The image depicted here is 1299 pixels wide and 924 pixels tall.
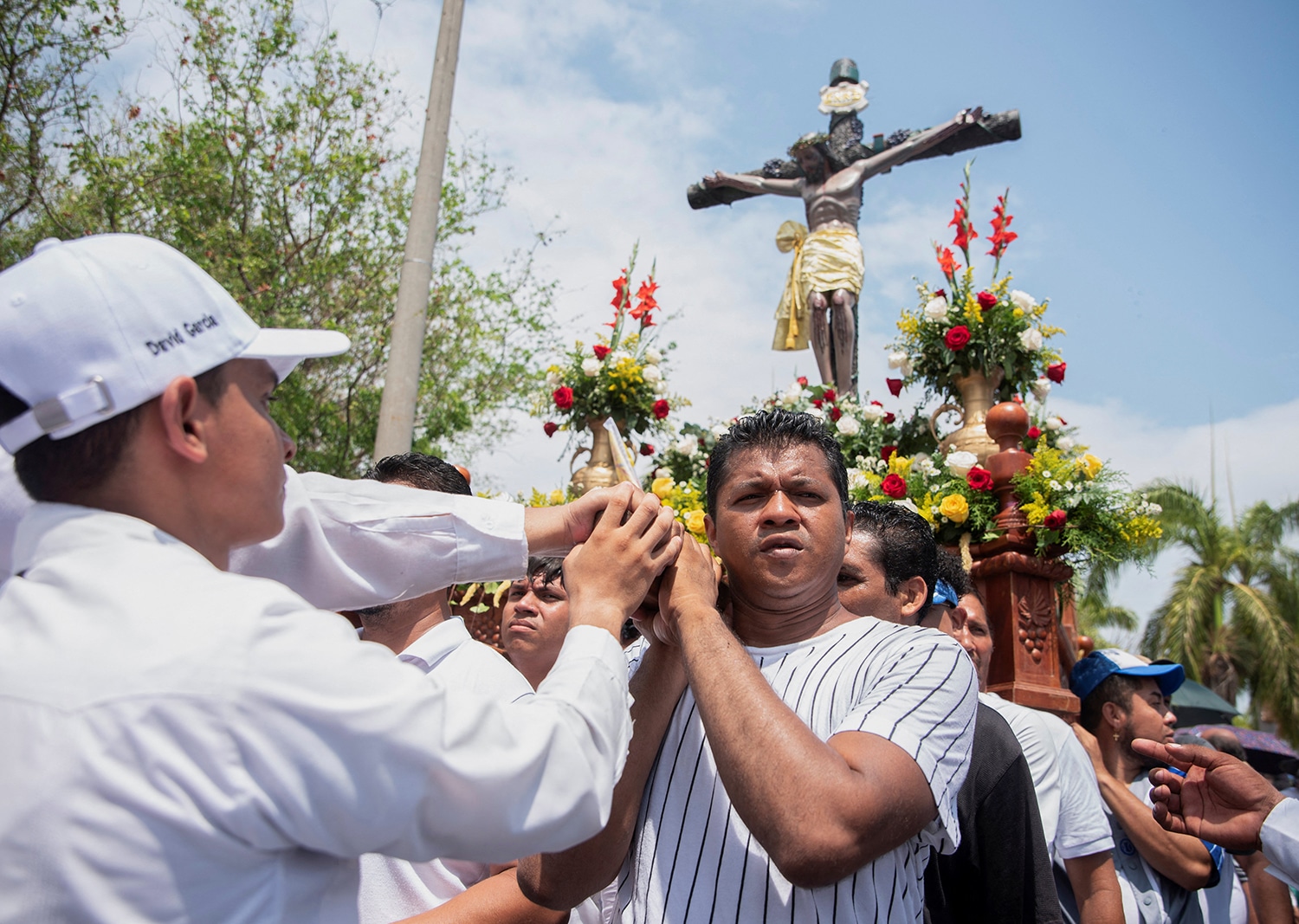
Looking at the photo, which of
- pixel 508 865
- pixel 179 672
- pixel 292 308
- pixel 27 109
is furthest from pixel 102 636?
pixel 292 308

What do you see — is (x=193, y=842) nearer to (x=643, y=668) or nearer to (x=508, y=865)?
(x=643, y=668)

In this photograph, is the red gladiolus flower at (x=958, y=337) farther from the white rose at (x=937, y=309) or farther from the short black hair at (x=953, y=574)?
the short black hair at (x=953, y=574)

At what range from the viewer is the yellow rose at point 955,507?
18.5ft

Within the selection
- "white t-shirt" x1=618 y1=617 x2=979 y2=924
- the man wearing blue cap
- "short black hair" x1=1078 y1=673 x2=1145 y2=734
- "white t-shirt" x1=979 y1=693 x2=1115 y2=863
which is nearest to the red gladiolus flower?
the man wearing blue cap

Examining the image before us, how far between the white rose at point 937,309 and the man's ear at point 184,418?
5.70 meters

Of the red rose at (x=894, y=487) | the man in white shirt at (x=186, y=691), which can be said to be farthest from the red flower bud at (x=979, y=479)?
the man in white shirt at (x=186, y=691)

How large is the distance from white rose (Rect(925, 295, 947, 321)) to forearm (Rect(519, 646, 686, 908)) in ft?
15.6

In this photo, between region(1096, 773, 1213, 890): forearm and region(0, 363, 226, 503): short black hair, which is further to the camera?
region(1096, 773, 1213, 890): forearm

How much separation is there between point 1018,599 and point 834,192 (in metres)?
4.90

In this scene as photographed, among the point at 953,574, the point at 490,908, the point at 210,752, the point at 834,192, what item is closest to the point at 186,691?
the point at 210,752

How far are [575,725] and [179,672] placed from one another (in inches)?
19.9

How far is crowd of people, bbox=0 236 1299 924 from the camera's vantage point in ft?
3.84

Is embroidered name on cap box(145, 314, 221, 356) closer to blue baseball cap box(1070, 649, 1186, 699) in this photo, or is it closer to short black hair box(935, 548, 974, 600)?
short black hair box(935, 548, 974, 600)

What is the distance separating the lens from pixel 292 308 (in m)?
12.6
